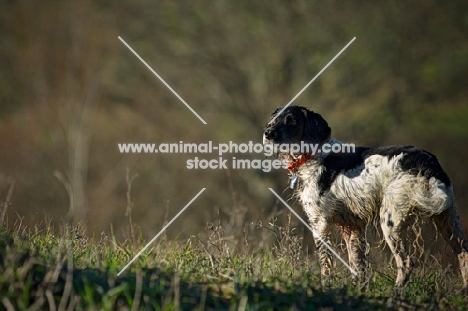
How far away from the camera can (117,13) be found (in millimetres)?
17031

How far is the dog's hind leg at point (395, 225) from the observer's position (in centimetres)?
637

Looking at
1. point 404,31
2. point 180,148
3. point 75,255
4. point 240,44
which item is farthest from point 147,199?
point 75,255

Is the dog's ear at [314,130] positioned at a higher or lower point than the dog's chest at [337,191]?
higher

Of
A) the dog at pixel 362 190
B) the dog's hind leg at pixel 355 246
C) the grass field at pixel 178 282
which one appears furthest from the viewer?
the dog's hind leg at pixel 355 246

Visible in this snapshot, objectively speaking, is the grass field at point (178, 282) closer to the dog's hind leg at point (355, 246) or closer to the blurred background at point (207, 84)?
the dog's hind leg at point (355, 246)

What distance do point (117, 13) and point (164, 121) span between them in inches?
106

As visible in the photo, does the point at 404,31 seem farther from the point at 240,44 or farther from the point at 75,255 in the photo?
the point at 75,255

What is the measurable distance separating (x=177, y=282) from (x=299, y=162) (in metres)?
3.23

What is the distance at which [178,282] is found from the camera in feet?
14.4

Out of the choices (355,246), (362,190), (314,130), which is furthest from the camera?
(314,130)

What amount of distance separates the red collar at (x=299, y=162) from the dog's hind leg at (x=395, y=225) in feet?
3.27

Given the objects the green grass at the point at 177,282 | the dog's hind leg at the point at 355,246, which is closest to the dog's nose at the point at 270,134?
the dog's hind leg at the point at 355,246

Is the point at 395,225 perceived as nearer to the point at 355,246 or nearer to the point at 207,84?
the point at 355,246

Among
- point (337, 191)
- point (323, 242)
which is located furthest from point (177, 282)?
point (337, 191)
